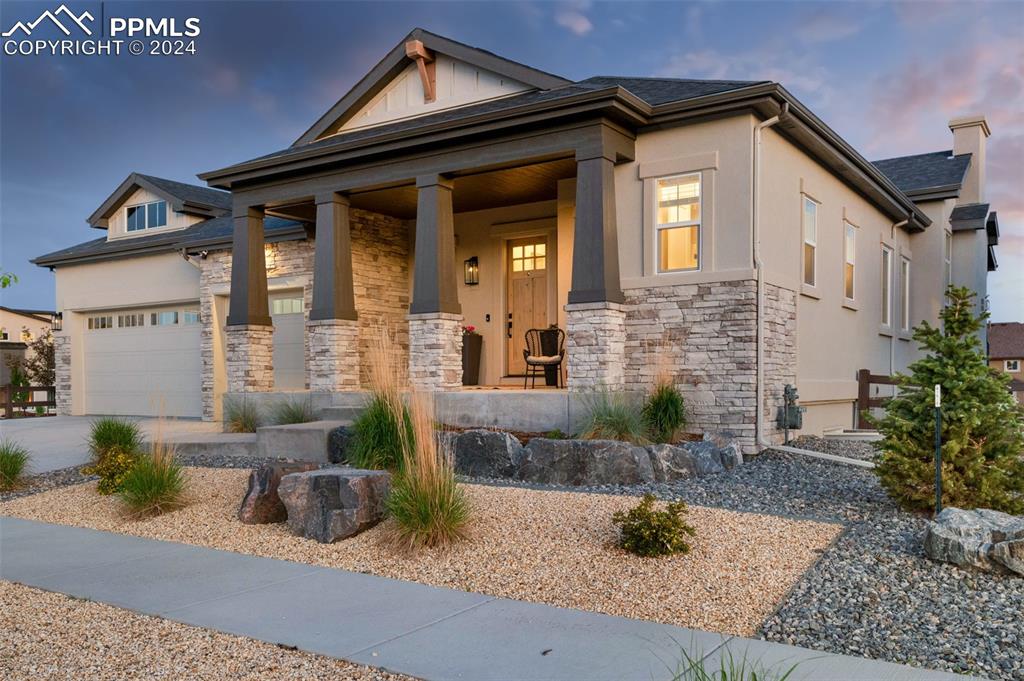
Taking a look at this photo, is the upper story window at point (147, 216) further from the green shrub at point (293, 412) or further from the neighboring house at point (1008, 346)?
the neighboring house at point (1008, 346)

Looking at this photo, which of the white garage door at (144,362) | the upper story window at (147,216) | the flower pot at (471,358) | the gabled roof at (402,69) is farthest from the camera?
the upper story window at (147,216)

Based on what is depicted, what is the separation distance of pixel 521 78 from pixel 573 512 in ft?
24.2

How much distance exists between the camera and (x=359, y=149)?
11.5 metres

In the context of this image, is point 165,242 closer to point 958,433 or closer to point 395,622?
point 395,622

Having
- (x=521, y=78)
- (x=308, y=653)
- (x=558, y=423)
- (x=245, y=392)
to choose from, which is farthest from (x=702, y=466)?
(x=245, y=392)

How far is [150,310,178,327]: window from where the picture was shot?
17.3 m

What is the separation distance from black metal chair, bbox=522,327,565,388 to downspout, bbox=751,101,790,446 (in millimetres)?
3026

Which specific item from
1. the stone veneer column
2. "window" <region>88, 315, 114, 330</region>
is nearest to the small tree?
"window" <region>88, 315, 114, 330</region>

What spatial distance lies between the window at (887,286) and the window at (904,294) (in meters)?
0.81

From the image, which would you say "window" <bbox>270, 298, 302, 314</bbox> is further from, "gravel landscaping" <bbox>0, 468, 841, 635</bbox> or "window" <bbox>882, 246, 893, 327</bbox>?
"window" <bbox>882, 246, 893, 327</bbox>

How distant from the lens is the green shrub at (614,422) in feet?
28.6

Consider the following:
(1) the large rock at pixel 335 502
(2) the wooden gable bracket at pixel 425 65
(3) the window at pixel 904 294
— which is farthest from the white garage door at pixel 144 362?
(3) the window at pixel 904 294

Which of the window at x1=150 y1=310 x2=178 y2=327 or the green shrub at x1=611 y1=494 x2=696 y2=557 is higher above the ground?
the window at x1=150 y1=310 x2=178 y2=327

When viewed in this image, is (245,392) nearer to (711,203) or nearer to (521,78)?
(521,78)
